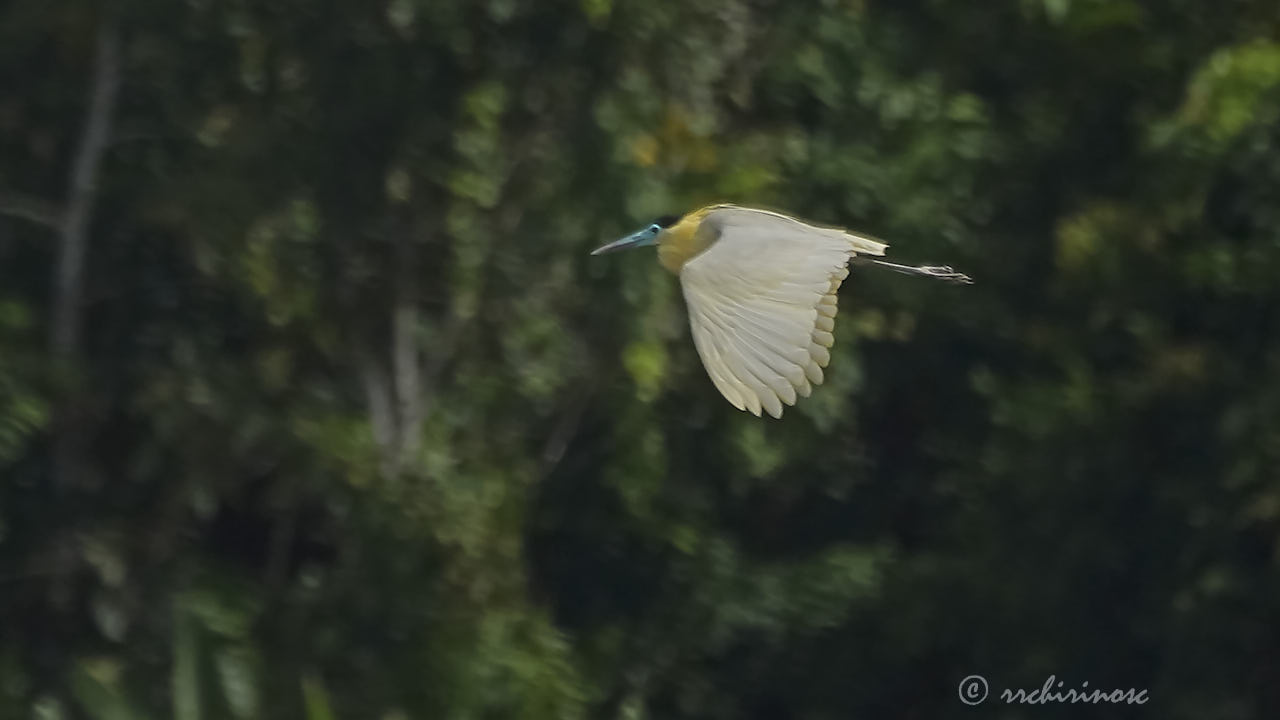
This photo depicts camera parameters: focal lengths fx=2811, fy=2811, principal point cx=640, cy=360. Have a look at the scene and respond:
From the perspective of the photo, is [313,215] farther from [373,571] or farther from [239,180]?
[373,571]

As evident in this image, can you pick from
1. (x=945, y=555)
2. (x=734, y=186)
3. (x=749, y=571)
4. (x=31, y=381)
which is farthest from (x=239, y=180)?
(x=945, y=555)

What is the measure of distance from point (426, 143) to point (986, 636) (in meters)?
2.71

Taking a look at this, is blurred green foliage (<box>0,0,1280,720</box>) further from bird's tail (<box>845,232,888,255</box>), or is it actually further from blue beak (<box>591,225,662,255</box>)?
bird's tail (<box>845,232,888,255</box>)

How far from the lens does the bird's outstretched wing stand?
4.32 metres

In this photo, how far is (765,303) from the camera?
451cm

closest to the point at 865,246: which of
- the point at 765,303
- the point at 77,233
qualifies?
the point at 765,303

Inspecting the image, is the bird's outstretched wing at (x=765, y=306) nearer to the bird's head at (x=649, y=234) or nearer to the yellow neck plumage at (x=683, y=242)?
the yellow neck plumage at (x=683, y=242)

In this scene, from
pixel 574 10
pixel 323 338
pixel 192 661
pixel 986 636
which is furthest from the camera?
pixel 986 636

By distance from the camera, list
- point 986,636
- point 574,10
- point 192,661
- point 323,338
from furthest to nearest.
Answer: point 986,636 → point 323,338 → point 574,10 → point 192,661

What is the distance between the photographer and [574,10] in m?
8.25

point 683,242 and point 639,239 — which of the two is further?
point 639,239
